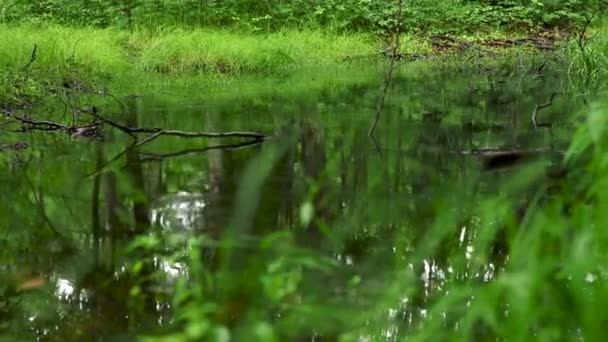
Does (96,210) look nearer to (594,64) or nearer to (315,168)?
(315,168)

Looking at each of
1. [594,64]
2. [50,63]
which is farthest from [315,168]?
[50,63]

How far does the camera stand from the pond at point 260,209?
7.56 feet

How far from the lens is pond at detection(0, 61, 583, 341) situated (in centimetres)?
230

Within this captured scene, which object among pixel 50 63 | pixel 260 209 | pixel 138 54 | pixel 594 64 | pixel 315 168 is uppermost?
pixel 260 209

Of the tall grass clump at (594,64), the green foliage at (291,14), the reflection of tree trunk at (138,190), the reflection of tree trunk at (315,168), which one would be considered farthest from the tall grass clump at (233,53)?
the reflection of tree trunk at (138,190)

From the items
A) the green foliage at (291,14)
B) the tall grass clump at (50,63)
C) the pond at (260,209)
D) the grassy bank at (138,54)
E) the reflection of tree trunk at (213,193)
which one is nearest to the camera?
the pond at (260,209)

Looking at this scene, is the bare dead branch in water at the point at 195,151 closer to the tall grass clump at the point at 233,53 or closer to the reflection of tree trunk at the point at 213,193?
the reflection of tree trunk at the point at 213,193

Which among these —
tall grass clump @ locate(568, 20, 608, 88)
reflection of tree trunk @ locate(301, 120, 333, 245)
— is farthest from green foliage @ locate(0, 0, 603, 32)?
reflection of tree trunk @ locate(301, 120, 333, 245)

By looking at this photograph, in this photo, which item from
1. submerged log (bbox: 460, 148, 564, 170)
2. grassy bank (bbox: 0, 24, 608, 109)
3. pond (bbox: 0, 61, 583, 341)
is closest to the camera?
pond (bbox: 0, 61, 583, 341)

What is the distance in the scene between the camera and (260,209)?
137 inches

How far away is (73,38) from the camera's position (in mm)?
10398

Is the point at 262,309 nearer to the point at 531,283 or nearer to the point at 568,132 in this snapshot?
the point at 531,283

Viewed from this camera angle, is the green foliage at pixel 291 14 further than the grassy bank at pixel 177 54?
Yes

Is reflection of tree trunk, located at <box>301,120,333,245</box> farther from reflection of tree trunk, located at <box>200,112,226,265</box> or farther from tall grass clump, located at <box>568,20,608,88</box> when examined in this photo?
tall grass clump, located at <box>568,20,608,88</box>
